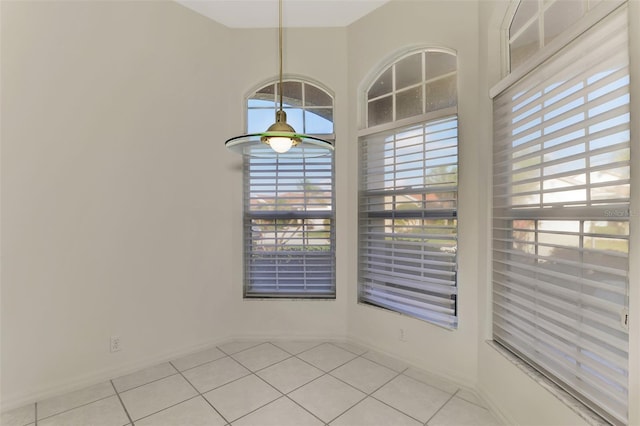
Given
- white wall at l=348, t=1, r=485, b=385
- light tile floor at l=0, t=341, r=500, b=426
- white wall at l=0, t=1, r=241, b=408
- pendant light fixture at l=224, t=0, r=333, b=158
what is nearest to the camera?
pendant light fixture at l=224, t=0, r=333, b=158

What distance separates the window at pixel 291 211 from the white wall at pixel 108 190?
26 cm

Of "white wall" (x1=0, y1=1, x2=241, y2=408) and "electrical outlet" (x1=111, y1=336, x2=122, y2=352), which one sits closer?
"white wall" (x1=0, y1=1, x2=241, y2=408)

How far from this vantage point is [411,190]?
249 cm

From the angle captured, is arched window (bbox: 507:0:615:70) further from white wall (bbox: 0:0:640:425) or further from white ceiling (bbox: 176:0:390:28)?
white ceiling (bbox: 176:0:390:28)

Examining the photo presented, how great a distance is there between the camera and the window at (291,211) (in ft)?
9.81

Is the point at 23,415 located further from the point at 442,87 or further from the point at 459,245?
the point at 442,87

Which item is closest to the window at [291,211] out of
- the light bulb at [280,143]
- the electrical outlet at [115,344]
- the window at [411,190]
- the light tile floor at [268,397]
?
the window at [411,190]

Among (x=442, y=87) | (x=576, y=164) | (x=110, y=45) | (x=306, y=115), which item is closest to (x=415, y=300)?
(x=576, y=164)

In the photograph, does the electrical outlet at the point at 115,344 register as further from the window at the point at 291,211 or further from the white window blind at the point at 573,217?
the white window blind at the point at 573,217

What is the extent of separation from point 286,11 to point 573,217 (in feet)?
9.34

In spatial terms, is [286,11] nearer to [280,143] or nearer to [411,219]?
[280,143]

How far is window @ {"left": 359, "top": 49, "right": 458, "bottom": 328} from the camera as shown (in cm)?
229

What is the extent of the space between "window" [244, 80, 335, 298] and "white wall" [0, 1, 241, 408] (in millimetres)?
257

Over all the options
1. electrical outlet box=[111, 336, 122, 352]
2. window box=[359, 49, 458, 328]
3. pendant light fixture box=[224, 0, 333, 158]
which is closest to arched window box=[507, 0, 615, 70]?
window box=[359, 49, 458, 328]
